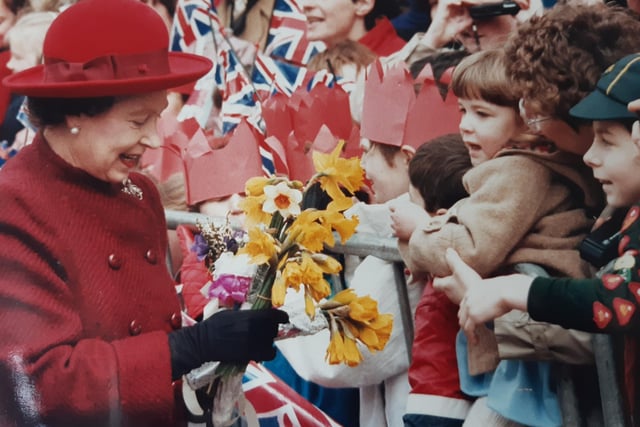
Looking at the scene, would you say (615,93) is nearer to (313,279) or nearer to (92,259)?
(313,279)

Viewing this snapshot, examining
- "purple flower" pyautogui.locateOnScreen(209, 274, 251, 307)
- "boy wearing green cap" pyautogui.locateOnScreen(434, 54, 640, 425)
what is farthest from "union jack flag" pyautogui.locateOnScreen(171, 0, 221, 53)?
"boy wearing green cap" pyautogui.locateOnScreen(434, 54, 640, 425)

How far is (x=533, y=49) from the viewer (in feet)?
10.4

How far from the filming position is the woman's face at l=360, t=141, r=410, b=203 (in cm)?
413

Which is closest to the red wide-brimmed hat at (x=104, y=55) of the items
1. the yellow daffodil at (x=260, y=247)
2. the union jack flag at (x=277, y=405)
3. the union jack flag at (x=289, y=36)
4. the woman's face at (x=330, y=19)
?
the yellow daffodil at (x=260, y=247)

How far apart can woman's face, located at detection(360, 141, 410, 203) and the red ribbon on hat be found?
1.04 meters

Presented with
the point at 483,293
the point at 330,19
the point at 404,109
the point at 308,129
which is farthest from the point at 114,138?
the point at 330,19

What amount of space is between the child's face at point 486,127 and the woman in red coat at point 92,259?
0.70m

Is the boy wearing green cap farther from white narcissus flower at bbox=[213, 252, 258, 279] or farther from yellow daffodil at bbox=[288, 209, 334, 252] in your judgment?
white narcissus flower at bbox=[213, 252, 258, 279]

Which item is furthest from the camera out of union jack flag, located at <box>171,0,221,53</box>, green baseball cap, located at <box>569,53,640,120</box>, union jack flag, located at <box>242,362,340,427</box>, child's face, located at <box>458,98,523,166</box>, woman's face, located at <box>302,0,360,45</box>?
union jack flag, located at <box>171,0,221,53</box>

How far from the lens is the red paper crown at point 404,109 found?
3980 millimetres

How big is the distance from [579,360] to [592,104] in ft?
1.84

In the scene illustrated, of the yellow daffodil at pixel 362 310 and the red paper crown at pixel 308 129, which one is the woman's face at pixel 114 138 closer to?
the yellow daffodil at pixel 362 310

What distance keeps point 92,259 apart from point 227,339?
14.4 inches

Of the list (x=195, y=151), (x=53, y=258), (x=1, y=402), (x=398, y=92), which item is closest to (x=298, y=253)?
(x=53, y=258)
